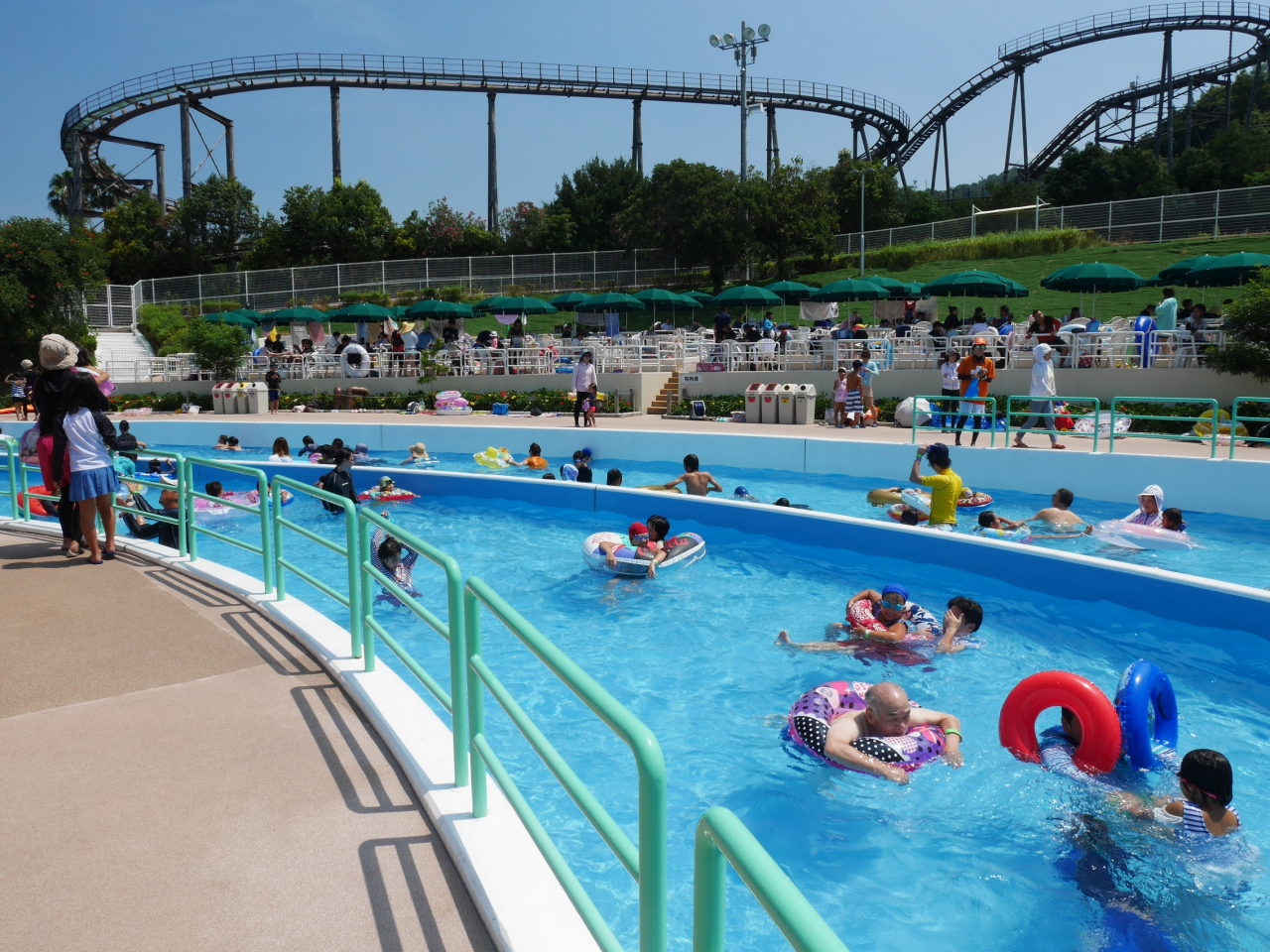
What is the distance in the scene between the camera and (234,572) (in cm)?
688

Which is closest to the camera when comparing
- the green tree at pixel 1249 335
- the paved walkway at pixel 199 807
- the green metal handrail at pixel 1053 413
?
the paved walkway at pixel 199 807

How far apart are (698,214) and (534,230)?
1025cm

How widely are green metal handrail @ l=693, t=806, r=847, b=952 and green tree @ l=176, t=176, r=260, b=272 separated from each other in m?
48.1

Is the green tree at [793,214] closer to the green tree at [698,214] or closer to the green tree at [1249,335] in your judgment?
the green tree at [698,214]

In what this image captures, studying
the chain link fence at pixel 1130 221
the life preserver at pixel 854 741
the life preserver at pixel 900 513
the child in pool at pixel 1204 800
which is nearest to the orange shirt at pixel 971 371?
the life preserver at pixel 900 513

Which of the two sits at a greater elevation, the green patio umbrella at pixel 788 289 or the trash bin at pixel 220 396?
the green patio umbrella at pixel 788 289

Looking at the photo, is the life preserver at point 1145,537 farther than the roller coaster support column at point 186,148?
No

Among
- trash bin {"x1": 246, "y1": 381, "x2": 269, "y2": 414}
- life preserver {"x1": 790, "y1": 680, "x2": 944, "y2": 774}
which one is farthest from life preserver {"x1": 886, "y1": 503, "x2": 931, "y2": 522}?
trash bin {"x1": 246, "y1": 381, "x2": 269, "y2": 414}

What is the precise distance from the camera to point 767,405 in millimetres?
18984

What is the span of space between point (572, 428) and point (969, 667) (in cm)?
1140

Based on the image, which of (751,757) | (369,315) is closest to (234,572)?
(751,757)

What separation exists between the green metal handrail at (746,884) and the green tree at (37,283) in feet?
103

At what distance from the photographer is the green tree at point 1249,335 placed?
15641 mm

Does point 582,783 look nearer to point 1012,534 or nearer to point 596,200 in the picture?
point 1012,534
